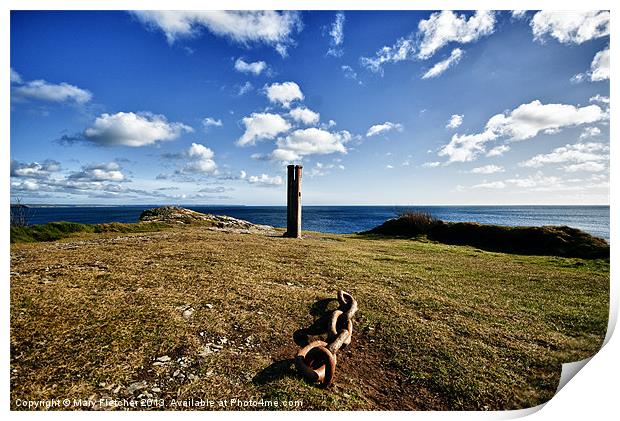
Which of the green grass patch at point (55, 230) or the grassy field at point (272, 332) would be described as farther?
the green grass patch at point (55, 230)

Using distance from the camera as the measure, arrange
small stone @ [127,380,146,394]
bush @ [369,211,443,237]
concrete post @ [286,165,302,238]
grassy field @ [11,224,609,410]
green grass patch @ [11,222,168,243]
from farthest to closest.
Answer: bush @ [369,211,443,237]
concrete post @ [286,165,302,238]
green grass patch @ [11,222,168,243]
grassy field @ [11,224,609,410]
small stone @ [127,380,146,394]

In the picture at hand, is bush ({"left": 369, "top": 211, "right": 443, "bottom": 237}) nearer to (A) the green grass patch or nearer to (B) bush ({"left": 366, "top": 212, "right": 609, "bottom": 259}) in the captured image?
(B) bush ({"left": 366, "top": 212, "right": 609, "bottom": 259})

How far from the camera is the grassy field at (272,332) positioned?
3480 mm

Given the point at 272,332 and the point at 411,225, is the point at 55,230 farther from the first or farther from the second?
the point at 411,225

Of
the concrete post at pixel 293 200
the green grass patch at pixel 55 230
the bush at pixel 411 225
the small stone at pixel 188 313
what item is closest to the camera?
the small stone at pixel 188 313

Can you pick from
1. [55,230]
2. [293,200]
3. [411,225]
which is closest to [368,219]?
[411,225]

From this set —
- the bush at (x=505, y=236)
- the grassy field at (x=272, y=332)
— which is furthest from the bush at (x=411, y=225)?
the grassy field at (x=272, y=332)

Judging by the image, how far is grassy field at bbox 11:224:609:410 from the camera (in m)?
3.48

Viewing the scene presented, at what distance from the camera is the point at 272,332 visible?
4.54 m

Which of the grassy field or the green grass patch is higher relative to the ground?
the green grass patch

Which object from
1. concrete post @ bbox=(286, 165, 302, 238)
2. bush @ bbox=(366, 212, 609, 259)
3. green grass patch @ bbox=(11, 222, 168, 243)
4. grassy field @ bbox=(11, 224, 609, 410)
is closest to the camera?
grassy field @ bbox=(11, 224, 609, 410)

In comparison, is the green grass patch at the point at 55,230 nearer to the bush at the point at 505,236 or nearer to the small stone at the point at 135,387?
the small stone at the point at 135,387

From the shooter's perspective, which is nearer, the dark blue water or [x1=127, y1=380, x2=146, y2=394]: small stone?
[x1=127, y1=380, x2=146, y2=394]: small stone

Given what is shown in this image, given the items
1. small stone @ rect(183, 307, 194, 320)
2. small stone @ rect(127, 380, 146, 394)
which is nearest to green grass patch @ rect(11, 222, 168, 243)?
small stone @ rect(183, 307, 194, 320)
